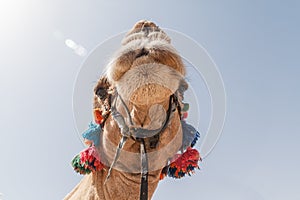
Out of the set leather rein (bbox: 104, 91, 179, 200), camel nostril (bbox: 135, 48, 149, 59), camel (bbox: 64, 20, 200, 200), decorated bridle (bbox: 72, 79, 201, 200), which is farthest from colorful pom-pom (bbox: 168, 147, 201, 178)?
camel nostril (bbox: 135, 48, 149, 59)

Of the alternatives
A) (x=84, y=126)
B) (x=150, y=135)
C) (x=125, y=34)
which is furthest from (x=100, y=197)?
(x=125, y=34)

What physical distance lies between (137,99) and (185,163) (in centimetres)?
97

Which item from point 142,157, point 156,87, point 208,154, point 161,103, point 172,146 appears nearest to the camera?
point 156,87

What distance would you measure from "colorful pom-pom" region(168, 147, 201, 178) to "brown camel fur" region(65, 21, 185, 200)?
0.70 ft

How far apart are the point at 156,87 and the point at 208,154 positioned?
3.14 feet

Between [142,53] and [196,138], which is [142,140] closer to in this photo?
[142,53]

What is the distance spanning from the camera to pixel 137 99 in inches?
79.6

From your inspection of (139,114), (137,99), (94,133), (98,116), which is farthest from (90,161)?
(137,99)

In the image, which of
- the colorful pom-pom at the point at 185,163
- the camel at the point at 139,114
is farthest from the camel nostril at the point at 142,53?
the colorful pom-pom at the point at 185,163

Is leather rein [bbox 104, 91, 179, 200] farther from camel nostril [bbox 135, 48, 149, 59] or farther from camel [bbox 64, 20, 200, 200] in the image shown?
camel nostril [bbox 135, 48, 149, 59]

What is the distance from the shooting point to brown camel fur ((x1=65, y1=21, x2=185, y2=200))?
78.7 inches

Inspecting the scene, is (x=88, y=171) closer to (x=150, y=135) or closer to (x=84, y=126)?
(x=84, y=126)

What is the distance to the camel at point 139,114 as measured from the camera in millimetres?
2012

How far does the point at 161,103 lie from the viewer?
2.14m
